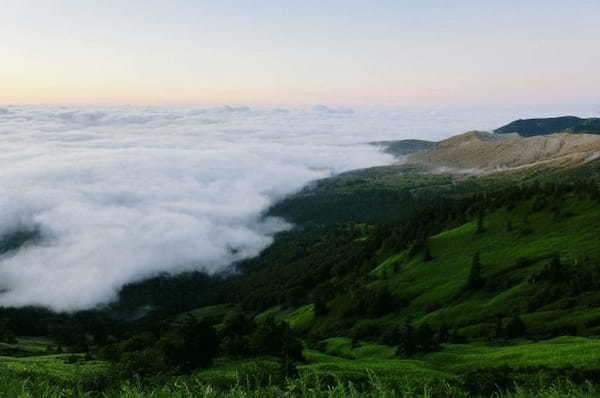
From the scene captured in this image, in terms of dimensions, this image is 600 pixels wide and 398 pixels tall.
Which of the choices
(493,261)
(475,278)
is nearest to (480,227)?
(493,261)

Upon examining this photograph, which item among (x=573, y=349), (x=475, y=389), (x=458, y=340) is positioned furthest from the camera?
(x=458, y=340)

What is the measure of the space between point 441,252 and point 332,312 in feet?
155

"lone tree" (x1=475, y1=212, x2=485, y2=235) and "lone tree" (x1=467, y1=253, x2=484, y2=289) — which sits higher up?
"lone tree" (x1=475, y1=212, x2=485, y2=235)

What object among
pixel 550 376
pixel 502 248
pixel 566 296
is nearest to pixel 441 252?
pixel 502 248

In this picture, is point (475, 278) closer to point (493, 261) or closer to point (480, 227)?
point (493, 261)

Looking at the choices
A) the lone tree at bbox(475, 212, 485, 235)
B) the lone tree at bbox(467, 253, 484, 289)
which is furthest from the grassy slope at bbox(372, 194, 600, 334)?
the lone tree at bbox(467, 253, 484, 289)

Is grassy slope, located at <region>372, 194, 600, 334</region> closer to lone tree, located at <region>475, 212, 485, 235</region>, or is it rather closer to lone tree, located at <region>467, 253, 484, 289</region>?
lone tree, located at <region>475, 212, 485, 235</region>

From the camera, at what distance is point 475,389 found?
35344 millimetres

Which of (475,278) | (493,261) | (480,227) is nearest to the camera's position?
(475,278)

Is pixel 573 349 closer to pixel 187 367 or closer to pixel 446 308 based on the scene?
pixel 187 367

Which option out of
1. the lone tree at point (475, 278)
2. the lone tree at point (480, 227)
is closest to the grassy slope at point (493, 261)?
the lone tree at point (480, 227)

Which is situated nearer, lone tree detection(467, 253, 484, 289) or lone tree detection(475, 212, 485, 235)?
lone tree detection(467, 253, 484, 289)

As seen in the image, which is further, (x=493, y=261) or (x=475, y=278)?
(x=493, y=261)

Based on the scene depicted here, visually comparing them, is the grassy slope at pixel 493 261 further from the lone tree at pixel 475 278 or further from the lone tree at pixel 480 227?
the lone tree at pixel 475 278
